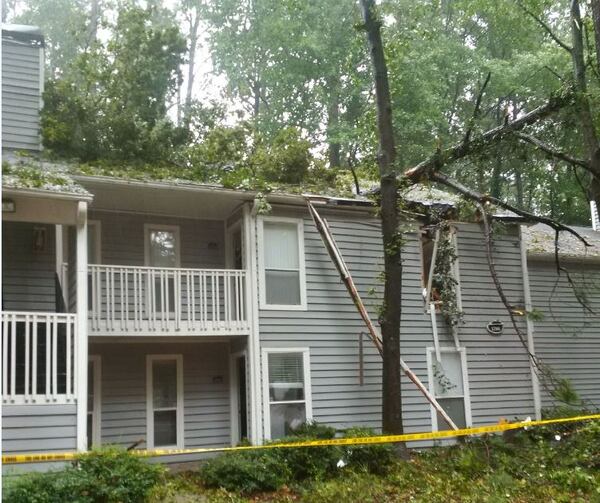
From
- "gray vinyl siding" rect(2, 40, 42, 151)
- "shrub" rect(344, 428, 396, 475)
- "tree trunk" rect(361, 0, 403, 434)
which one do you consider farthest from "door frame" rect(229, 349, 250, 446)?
"gray vinyl siding" rect(2, 40, 42, 151)

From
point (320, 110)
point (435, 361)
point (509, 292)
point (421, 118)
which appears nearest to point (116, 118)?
point (435, 361)

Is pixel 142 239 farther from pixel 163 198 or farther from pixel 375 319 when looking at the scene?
pixel 375 319

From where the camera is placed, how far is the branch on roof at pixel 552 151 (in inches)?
483

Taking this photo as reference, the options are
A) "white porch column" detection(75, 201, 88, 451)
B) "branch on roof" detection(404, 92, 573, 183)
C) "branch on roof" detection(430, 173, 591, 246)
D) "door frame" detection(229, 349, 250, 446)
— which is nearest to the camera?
"white porch column" detection(75, 201, 88, 451)

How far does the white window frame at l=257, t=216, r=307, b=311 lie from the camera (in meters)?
13.8

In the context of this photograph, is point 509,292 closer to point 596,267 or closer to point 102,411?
point 596,267

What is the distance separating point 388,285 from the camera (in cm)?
1268

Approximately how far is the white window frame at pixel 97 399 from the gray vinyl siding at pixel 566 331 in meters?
10.6

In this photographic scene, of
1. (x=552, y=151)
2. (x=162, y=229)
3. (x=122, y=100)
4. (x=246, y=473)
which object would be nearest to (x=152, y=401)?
(x=162, y=229)

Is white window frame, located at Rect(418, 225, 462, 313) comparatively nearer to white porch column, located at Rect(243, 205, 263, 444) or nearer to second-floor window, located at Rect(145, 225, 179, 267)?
white porch column, located at Rect(243, 205, 263, 444)

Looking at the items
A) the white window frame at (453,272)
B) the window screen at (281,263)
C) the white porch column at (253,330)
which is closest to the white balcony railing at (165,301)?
the white porch column at (253,330)

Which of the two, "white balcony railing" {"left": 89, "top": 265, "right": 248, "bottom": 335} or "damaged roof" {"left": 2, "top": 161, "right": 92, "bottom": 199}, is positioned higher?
"damaged roof" {"left": 2, "top": 161, "right": 92, "bottom": 199}

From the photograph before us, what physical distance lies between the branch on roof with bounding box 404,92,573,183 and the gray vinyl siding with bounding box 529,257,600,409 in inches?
222

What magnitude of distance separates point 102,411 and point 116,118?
6298mm
